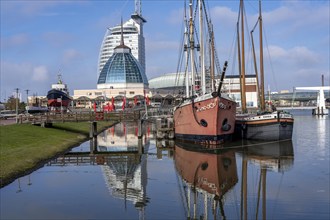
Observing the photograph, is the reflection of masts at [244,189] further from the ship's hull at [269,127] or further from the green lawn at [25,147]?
the ship's hull at [269,127]

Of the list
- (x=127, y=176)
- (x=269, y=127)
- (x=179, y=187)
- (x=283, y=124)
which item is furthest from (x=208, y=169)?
(x=283, y=124)

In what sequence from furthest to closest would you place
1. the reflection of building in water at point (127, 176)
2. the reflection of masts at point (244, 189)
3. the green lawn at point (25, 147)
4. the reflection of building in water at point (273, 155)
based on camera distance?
1. the reflection of building in water at point (273, 155)
2. the green lawn at point (25, 147)
3. the reflection of building in water at point (127, 176)
4. the reflection of masts at point (244, 189)

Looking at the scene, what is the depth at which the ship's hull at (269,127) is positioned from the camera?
47375 millimetres

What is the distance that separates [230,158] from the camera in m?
34.5

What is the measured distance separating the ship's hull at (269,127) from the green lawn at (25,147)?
2093 cm

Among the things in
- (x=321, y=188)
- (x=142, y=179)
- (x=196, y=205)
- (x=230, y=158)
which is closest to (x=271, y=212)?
(x=196, y=205)

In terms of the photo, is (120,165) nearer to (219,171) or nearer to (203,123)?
(219,171)

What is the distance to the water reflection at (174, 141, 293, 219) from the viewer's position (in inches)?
760

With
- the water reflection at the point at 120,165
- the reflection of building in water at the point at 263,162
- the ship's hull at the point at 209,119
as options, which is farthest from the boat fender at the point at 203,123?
the water reflection at the point at 120,165

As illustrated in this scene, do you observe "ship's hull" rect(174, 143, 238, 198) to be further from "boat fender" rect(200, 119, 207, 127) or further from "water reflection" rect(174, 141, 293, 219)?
"boat fender" rect(200, 119, 207, 127)

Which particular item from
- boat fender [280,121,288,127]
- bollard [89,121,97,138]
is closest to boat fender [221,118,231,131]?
boat fender [280,121,288,127]

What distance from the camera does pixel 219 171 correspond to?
28672mm

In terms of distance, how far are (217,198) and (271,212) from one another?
3.57m

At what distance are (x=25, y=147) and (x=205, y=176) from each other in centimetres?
1882
